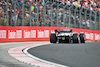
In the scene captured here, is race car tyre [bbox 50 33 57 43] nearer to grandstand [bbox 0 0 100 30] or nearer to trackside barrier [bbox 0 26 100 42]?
grandstand [bbox 0 0 100 30]

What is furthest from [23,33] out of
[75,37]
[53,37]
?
[75,37]

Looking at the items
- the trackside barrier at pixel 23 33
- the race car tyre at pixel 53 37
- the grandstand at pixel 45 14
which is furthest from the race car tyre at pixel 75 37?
the trackside barrier at pixel 23 33

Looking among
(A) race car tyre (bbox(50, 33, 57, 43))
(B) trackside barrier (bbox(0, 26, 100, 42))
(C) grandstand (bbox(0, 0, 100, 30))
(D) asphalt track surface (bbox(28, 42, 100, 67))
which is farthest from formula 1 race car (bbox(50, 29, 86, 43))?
(D) asphalt track surface (bbox(28, 42, 100, 67))

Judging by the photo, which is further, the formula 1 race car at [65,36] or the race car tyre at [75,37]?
the race car tyre at [75,37]

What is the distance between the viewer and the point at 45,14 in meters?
21.5

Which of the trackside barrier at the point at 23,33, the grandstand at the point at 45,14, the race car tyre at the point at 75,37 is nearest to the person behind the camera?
the race car tyre at the point at 75,37

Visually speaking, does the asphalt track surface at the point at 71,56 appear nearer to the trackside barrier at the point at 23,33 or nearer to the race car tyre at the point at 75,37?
the race car tyre at the point at 75,37

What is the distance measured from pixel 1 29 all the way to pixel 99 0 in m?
21.6

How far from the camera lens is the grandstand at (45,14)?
1825 centimetres

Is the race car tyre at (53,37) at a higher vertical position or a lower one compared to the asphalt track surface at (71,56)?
higher

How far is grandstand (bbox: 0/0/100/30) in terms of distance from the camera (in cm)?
1825

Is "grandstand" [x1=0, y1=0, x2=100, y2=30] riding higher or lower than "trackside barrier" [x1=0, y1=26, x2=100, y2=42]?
higher

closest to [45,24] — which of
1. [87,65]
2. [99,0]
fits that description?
[87,65]

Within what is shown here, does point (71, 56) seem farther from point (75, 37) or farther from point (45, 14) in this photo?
point (45, 14)
